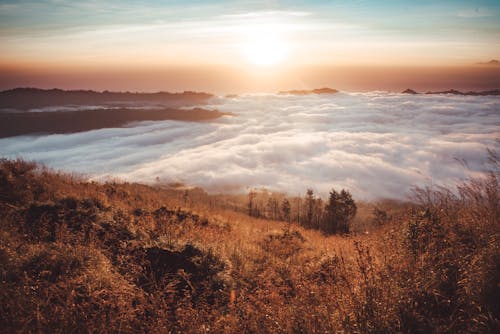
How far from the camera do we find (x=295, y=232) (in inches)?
460

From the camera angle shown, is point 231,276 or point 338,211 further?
point 338,211

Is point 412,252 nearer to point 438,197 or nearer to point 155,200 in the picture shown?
point 438,197

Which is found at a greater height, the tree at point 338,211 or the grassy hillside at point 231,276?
the grassy hillside at point 231,276

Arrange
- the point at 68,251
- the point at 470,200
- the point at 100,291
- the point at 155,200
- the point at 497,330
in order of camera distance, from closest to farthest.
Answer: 1. the point at 497,330
2. the point at 100,291
3. the point at 68,251
4. the point at 470,200
5. the point at 155,200

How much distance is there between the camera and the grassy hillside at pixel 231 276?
3.68 metres

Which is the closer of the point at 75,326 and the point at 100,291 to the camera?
the point at 75,326

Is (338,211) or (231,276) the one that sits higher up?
(231,276)

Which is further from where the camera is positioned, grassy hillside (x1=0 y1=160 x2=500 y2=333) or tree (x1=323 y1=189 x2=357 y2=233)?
tree (x1=323 y1=189 x2=357 y2=233)

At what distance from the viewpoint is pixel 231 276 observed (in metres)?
5.93

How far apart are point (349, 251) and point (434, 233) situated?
8.01 feet

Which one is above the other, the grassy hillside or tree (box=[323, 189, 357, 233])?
the grassy hillside

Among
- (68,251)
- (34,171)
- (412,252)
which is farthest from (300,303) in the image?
(34,171)

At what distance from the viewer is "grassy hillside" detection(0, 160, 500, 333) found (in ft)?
12.1

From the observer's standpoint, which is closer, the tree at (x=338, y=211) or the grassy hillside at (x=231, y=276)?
the grassy hillside at (x=231, y=276)
